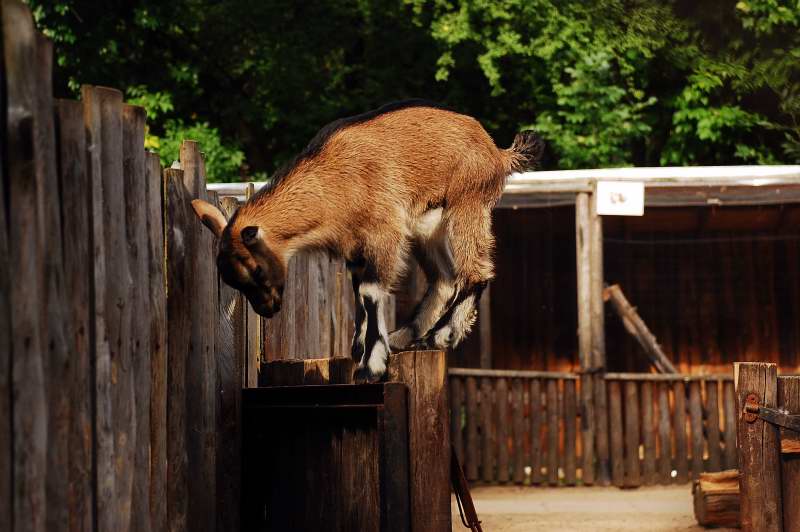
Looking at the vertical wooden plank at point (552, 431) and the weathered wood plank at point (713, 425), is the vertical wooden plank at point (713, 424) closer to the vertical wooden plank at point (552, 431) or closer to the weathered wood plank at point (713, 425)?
the weathered wood plank at point (713, 425)

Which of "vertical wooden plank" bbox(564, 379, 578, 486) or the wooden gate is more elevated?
the wooden gate

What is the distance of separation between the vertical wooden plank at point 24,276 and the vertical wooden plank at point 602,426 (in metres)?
10.3

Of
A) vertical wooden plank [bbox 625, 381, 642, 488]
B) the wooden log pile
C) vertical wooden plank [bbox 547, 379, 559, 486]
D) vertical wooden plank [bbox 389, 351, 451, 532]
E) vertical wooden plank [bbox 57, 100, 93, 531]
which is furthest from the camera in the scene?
vertical wooden plank [bbox 547, 379, 559, 486]

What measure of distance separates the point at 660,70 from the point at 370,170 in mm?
14591

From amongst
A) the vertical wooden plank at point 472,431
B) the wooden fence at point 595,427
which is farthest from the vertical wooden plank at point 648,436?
the vertical wooden plank at point 472,431

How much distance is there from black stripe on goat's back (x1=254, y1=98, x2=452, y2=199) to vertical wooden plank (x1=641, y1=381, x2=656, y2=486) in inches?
325

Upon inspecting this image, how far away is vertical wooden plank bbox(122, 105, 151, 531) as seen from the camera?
3.78m

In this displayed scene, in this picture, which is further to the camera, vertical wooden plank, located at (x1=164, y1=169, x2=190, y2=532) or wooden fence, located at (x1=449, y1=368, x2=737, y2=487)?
wooden fence, located at (x1=449, y1=368, x2=737, y2=487)

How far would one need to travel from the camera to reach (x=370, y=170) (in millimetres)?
5070

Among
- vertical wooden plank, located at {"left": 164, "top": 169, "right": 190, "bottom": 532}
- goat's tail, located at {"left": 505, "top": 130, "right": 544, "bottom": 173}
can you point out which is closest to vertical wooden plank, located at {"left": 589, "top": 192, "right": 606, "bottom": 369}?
goat's tail, located at {"left": 505, "top": 130, "right": 544, "bottom": 173}

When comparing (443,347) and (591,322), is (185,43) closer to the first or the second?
(591,322)

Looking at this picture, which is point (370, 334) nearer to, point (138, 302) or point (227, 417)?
point (227, 417)

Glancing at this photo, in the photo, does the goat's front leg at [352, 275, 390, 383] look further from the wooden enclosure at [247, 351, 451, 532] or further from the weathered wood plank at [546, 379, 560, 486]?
the weathered wood plank at [546, 379, 560, 486]

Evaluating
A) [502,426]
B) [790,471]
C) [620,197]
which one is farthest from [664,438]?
[790,471]
